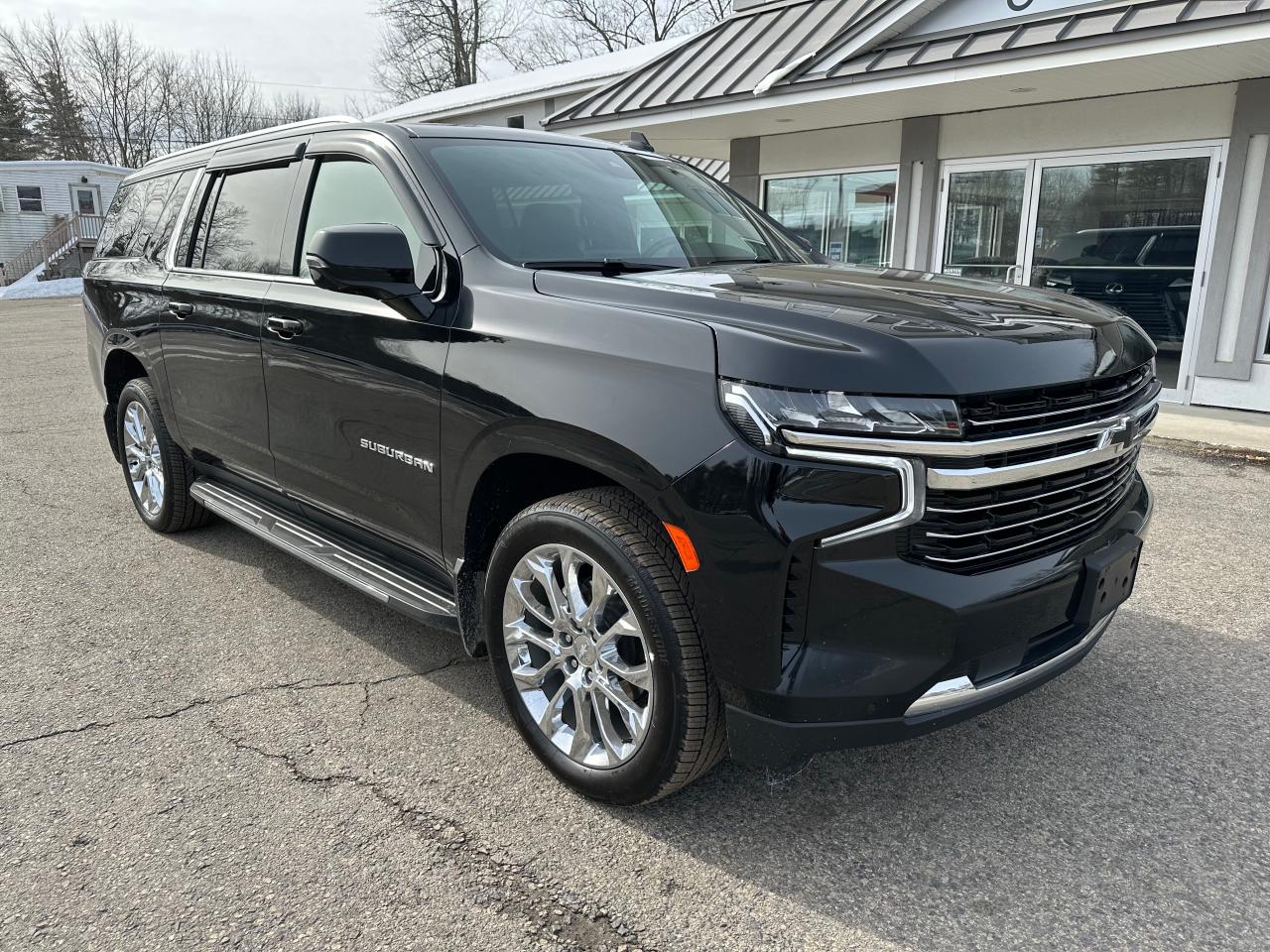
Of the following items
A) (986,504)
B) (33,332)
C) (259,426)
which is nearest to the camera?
(986,504)

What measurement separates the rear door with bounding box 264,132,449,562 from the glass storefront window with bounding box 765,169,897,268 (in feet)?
27.7

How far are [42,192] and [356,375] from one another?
144 ft

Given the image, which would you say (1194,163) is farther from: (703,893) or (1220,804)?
(703,893)

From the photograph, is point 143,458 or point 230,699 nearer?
point 230,699

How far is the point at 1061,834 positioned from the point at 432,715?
195 centimetres

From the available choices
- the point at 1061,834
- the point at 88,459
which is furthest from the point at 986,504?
the point at 88,459

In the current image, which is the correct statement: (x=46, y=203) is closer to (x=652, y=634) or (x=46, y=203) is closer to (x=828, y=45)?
(x=828, y=45)

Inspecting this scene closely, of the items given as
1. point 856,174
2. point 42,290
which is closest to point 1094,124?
point 856,174

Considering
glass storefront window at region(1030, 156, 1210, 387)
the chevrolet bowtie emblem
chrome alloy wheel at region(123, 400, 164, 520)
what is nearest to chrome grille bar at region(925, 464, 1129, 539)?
the chevrolet bowtie emblem

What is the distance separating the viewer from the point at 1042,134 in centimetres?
956

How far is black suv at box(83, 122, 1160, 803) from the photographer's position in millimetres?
2059

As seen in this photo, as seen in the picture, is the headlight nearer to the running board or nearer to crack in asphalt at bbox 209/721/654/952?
crack in asphalt at bbox 209/721/654/952

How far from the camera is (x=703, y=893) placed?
2.27 m

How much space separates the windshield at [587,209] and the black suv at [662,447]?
0.06ft
